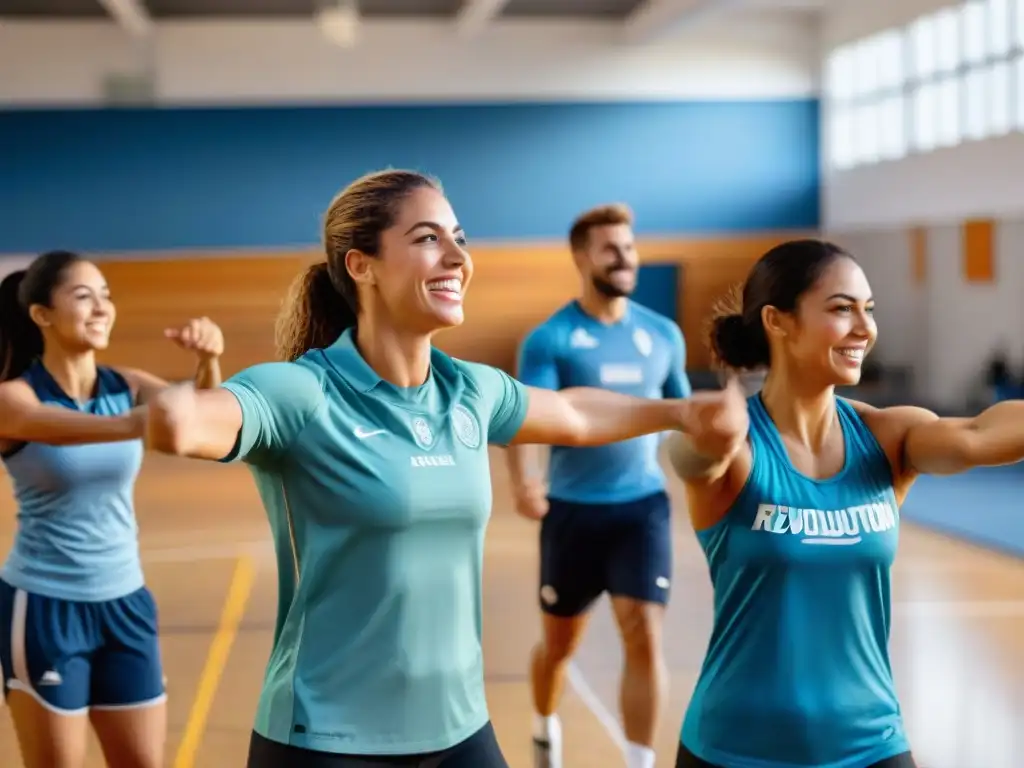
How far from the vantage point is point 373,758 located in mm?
2457

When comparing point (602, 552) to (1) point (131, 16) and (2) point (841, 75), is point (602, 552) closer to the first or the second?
(1) point (131, 16)

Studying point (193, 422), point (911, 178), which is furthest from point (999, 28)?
point (193, 422)

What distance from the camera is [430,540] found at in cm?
248

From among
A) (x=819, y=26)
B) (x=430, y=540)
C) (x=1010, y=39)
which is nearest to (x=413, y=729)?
(x=430, y=540)

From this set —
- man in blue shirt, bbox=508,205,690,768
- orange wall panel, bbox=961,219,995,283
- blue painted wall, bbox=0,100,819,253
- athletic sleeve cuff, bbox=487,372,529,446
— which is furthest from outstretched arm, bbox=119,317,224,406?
blue painted wall, bbox=0,100,819,253

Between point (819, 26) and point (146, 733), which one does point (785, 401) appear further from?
point (819, 26)

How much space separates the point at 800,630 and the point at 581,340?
2754mm

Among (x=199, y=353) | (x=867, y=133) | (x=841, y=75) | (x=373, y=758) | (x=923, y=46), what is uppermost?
(x=841, y=75)

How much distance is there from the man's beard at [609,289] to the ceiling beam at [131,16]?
1238 centimetres

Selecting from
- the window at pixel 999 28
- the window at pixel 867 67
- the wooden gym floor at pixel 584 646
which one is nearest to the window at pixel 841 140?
the window at pixel 867 67

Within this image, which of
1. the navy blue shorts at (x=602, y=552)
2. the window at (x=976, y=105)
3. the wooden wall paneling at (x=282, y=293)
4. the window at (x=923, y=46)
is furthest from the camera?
the wooden wall paneling at (x=282, y=293)

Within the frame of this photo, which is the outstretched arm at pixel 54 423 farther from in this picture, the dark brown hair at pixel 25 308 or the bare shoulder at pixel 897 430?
the bare shoulder at pixel 897 430

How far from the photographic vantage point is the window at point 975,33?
47.3ft

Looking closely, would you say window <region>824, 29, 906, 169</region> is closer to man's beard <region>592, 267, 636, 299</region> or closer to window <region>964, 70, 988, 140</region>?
window <region>964, 70, 988, 140</region>
